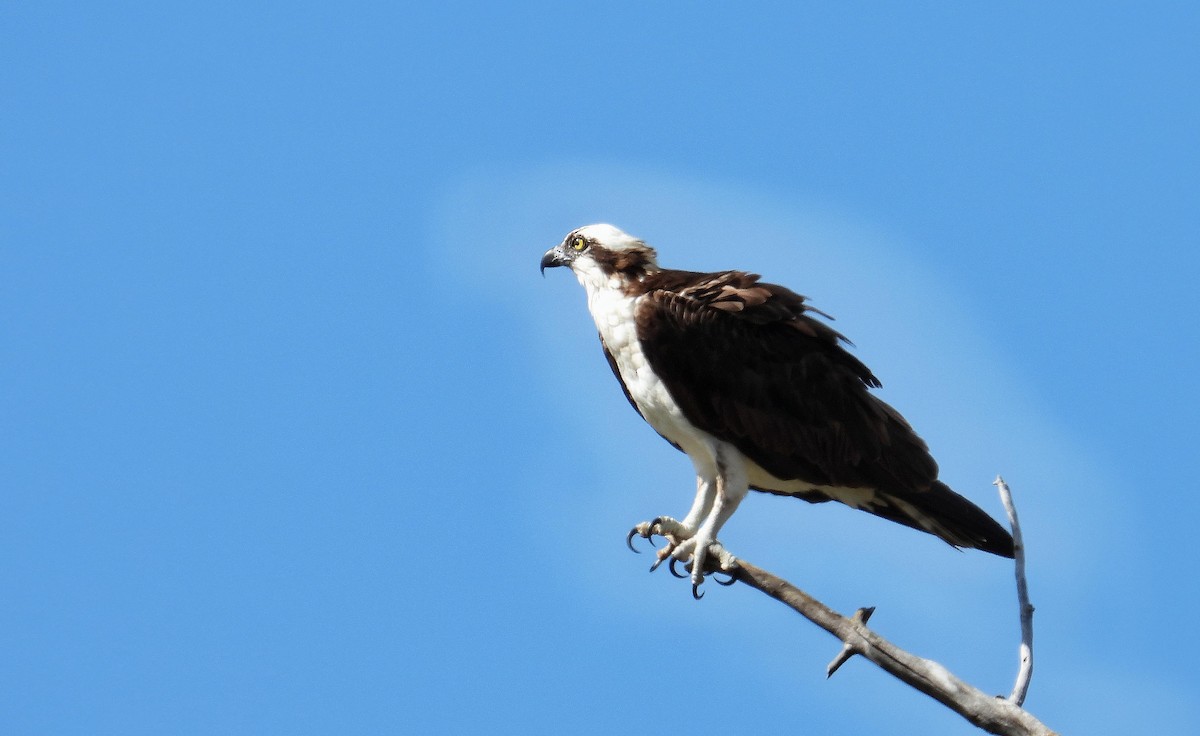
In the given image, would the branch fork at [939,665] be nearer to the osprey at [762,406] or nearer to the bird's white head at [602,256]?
the osprey at [762,406]

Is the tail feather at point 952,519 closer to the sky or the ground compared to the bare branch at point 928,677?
closer to the sky

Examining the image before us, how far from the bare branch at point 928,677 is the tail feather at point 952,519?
5.66ft

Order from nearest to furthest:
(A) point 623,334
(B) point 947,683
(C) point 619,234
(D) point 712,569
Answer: (B) point 947,683
(D) point 712,569
(A) point 623,334
(C) point 619,234

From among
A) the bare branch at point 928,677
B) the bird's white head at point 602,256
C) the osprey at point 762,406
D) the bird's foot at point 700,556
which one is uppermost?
the bird's white head at point 602,256

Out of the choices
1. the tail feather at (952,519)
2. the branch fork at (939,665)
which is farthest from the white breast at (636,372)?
the branch fork at (939,665)

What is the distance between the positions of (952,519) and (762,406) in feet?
4.11

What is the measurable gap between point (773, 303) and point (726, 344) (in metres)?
0.44

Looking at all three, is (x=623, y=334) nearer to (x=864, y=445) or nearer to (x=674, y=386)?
(x=674, y=386)

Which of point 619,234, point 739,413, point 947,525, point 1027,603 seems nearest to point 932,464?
point 947,525

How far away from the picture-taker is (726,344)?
29.2 ft

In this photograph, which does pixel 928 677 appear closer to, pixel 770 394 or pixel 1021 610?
pixel 1021 610

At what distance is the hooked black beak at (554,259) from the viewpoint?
9820mm

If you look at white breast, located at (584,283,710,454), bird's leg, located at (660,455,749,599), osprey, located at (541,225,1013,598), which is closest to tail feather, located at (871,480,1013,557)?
osprey, located at (541,225,1013,598)

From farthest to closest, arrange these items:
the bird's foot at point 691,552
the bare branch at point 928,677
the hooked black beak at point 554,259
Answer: the hooked black beak at point 554,259 < the bird's foot at point 691,552 < the bare branch at point 928,677
